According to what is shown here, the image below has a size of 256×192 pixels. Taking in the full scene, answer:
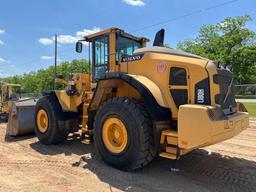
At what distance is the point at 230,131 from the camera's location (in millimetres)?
5012

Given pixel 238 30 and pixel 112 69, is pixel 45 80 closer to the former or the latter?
pixel 238 30

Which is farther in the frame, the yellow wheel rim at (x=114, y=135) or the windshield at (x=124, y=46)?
the windshield at (x=124, y=46)

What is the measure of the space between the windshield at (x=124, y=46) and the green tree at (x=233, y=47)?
1304 inches

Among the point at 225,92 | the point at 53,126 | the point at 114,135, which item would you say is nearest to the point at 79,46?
the point at 53,126

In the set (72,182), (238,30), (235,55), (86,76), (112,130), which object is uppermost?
(238,30)

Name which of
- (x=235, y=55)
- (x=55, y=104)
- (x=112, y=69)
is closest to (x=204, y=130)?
(x=112, y=69)

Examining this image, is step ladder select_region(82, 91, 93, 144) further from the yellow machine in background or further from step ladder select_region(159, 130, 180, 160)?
the yellow machine in background

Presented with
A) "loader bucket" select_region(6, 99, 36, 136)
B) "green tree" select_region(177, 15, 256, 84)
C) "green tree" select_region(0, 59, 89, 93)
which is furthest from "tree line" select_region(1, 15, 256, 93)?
"loader bucket" select_region(6, 99, 36, 136)

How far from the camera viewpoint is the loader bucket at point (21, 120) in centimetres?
881

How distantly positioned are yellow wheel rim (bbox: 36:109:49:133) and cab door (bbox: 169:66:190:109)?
3885mm

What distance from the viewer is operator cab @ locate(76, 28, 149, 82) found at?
6.90m

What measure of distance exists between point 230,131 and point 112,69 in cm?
292

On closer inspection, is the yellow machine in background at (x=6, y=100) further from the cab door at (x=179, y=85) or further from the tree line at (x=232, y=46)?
the tree line at (x=232, y=46)

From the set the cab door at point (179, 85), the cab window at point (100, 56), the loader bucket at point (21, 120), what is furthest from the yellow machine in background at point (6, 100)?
the cab door at point (179, 85)
